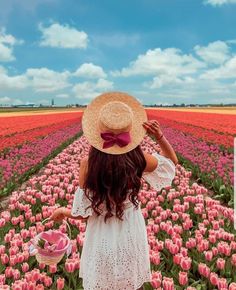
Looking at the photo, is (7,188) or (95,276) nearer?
(95,276)

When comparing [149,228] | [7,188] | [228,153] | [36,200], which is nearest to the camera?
[149,228]

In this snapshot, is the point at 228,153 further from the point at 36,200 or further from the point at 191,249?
the point at 191,249

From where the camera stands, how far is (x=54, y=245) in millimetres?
3049

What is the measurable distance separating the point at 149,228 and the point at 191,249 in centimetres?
73

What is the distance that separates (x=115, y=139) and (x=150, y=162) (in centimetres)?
40

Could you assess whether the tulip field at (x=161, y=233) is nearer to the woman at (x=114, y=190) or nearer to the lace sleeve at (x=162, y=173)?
the woman at (x=114, y=190)

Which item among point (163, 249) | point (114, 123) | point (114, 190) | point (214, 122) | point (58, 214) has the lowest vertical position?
point (163, 249)

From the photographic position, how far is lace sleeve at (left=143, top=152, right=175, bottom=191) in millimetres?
2980

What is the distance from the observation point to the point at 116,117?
2641 millimetres

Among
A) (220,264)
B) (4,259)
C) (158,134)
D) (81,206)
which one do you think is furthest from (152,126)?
(4,259)

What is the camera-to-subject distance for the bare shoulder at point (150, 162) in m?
2.86

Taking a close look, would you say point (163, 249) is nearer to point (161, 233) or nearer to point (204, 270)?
point (161, 233)

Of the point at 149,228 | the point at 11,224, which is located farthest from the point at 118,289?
the point at 11,224

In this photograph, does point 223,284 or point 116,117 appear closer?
point 116,117
